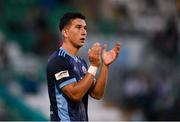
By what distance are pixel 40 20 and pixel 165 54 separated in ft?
12.3

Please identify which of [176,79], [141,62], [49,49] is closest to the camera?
[176,79]

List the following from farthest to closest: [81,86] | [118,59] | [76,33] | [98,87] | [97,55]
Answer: [118,59]
[98,87]
[76,33]
[97,55]
[81,86]

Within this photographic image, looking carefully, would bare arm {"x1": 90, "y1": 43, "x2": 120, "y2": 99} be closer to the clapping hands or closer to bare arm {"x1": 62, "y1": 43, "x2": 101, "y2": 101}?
the clapping hands

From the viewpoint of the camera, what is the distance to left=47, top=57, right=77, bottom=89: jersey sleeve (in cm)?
604

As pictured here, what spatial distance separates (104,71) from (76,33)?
1.49 feet

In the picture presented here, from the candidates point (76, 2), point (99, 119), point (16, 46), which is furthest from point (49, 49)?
point (99, 119)

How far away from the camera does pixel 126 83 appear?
12852mm

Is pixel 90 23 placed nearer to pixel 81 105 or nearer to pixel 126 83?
pixel 126 83

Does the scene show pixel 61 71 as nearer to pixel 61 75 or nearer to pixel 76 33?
pixel 61 75

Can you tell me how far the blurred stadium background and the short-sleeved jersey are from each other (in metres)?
5.45

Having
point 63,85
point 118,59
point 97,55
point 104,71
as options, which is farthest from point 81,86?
point 118,59

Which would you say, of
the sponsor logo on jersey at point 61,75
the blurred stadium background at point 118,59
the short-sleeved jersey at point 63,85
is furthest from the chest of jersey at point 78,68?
the blurred stadium background at point 118,59

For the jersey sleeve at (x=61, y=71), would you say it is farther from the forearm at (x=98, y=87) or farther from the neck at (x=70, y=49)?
the forearm at (x=98, y=87)

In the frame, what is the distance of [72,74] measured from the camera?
6.10 m
